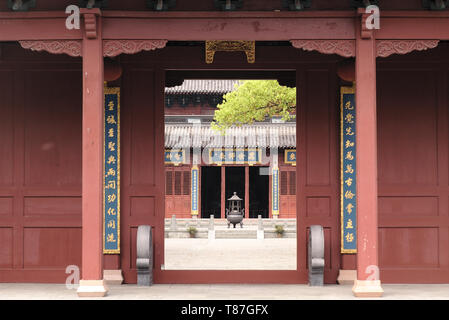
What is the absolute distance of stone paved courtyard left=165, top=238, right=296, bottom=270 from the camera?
49.2ft

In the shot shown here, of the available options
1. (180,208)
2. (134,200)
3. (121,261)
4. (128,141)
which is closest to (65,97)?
(128,141)

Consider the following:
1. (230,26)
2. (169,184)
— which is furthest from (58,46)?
(169,184)

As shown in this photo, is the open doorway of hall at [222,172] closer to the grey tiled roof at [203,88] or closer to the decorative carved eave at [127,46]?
→ the grey tiled roof at [203,88]

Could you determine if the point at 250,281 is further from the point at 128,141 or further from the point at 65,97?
the point at 65,97

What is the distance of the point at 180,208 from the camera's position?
3095 cm

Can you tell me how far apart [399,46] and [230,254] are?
10.3 meters

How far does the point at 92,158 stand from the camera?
28.7 ft

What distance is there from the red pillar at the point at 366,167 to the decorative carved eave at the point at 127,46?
2.63 metres

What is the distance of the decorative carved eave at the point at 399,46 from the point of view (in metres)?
8.82

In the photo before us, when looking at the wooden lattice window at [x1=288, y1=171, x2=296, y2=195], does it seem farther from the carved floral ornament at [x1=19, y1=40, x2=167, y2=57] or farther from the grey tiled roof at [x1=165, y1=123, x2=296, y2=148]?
the carved floral ornament at [x1=19, y1=40, x2=167, y2=57]

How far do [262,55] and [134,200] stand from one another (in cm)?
301

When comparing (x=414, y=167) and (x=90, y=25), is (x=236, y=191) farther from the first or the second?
(x=90, y=25)

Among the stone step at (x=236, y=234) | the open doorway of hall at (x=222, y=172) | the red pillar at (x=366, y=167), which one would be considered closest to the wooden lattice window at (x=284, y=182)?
the open doorway of hall at (x=222, y=172)

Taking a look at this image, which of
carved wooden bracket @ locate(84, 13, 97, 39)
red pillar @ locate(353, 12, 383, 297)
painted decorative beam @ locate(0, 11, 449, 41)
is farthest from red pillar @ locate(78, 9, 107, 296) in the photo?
red pillar @ locate(353, 12, 383, 297)
